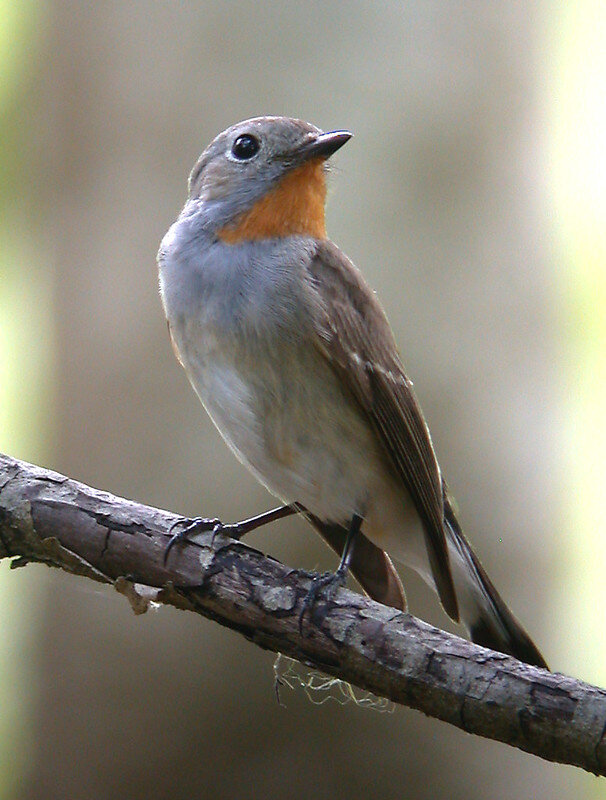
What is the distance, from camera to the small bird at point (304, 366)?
2564mm

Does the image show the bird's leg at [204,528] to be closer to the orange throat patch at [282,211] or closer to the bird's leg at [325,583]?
the bird's leg at [325,583]

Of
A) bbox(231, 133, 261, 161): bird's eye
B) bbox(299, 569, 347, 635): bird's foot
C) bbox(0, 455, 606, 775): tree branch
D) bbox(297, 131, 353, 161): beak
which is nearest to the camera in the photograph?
bbox(0, 455, 606, 775): tree branch

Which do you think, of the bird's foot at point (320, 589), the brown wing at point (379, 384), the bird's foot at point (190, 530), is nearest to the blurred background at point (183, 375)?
the brown wing at point (379, 384)

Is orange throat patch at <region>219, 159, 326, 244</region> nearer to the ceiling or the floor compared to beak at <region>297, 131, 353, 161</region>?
nearer to the floor

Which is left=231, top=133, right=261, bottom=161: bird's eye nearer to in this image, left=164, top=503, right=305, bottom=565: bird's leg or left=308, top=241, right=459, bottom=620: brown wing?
left=308, top=241, right=459, bottom=620: brown wing

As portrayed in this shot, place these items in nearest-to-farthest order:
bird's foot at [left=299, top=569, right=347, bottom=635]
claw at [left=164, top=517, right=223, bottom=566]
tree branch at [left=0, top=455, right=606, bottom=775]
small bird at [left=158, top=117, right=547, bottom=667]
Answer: tree branch at [left=0, top=455, right=606, bottom=775], bird's foot at [left=299, top=569, right=347, bottom=635], claw at [left=164, top=517, right=223, bottom=566], small bird at [left=158, top=117, right=547, bottom=667]

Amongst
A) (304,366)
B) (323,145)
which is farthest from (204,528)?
(323,145)

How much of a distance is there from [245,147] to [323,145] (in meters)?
0.26

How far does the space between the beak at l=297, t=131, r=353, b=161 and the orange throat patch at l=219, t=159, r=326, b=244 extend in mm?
23

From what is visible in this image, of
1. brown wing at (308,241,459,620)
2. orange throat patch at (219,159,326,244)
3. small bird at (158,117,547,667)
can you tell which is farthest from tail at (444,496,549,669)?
orange throat patch at (219,159,326,244)

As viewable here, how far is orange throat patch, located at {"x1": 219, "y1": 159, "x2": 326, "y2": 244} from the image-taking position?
9.02 feet

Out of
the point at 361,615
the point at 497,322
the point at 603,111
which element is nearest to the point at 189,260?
the point at 361,615

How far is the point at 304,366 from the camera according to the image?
2.57 m

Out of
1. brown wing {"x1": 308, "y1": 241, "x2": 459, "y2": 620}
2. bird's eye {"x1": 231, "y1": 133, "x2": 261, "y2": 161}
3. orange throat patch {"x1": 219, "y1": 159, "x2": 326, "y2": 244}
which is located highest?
bird's eye {"x1": 231, "y1": 133, "x2": 261, "y2": 161}
